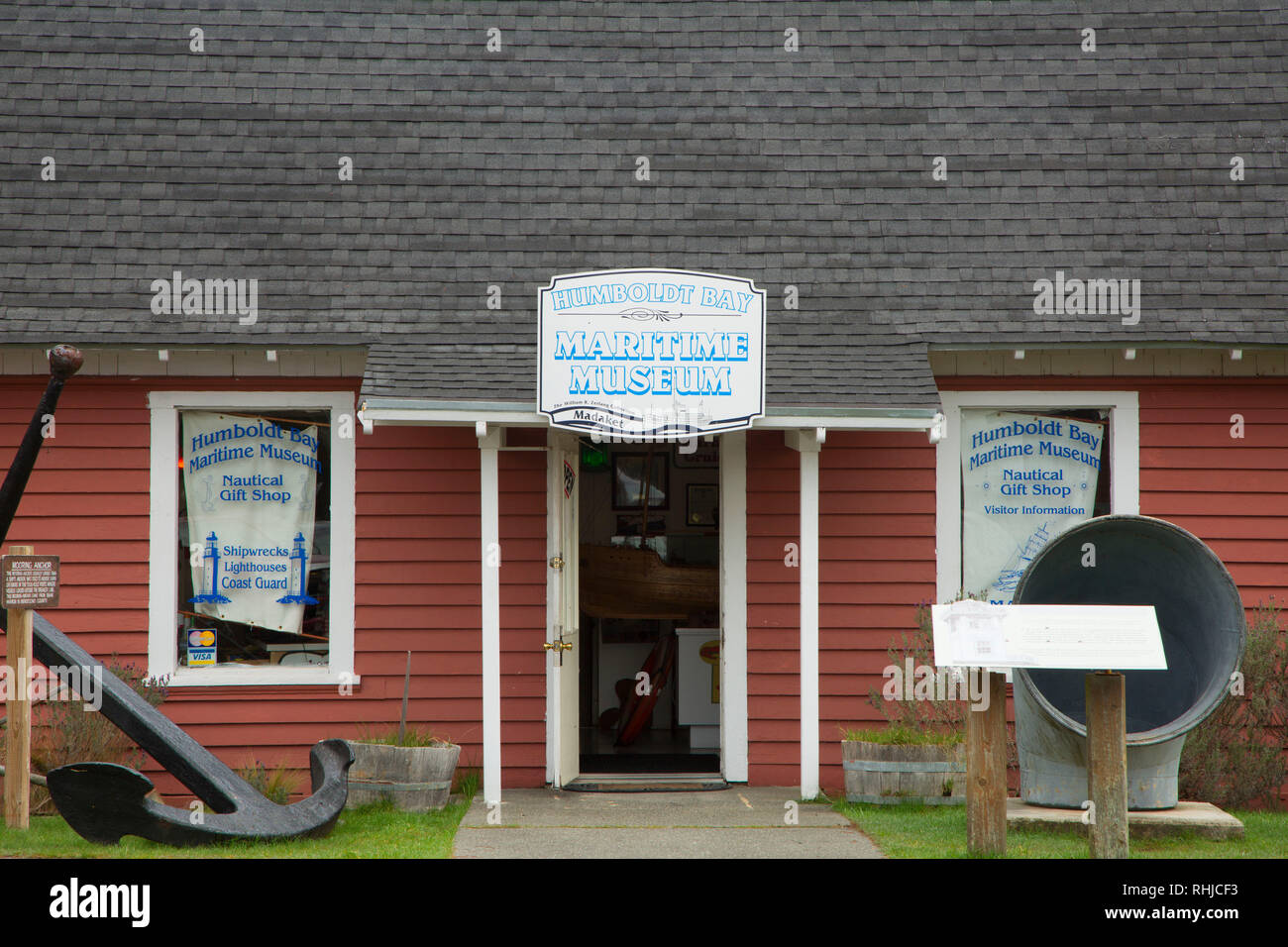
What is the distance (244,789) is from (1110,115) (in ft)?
24.8

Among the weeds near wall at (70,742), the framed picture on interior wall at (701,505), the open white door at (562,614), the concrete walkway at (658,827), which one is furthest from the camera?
the framed picture on interior wall at (701,505)

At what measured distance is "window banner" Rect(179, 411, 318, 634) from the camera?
27.9 feet

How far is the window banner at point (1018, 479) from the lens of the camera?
8.62m

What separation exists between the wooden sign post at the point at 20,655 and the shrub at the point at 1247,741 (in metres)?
6.85

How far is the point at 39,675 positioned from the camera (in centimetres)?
812

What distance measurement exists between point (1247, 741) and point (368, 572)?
5.90 m

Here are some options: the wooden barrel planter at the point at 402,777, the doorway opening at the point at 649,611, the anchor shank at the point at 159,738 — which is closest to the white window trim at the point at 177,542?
the wooden barrel planter at the point at 402,777

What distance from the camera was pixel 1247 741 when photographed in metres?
8.20

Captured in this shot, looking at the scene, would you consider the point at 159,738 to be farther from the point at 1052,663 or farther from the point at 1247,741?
the point at 1247,741

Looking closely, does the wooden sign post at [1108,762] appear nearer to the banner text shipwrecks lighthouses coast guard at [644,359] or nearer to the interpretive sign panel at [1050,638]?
the interpretive sign panel at [1050,638]

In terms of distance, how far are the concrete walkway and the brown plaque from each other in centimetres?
261

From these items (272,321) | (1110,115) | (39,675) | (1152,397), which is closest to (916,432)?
(1152,397)

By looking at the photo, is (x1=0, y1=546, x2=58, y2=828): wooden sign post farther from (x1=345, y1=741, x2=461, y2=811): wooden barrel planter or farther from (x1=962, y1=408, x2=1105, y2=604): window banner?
(x1=962, y1=408, x2=1105, y2=604): window banner

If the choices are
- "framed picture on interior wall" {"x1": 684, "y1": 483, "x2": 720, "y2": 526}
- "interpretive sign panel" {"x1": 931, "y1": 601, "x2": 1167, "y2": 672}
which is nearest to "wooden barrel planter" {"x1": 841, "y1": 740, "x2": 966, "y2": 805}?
"interpretive sign panel" {"x1": 931, "y1": 601, "x2": 1167, "y2": 672}
